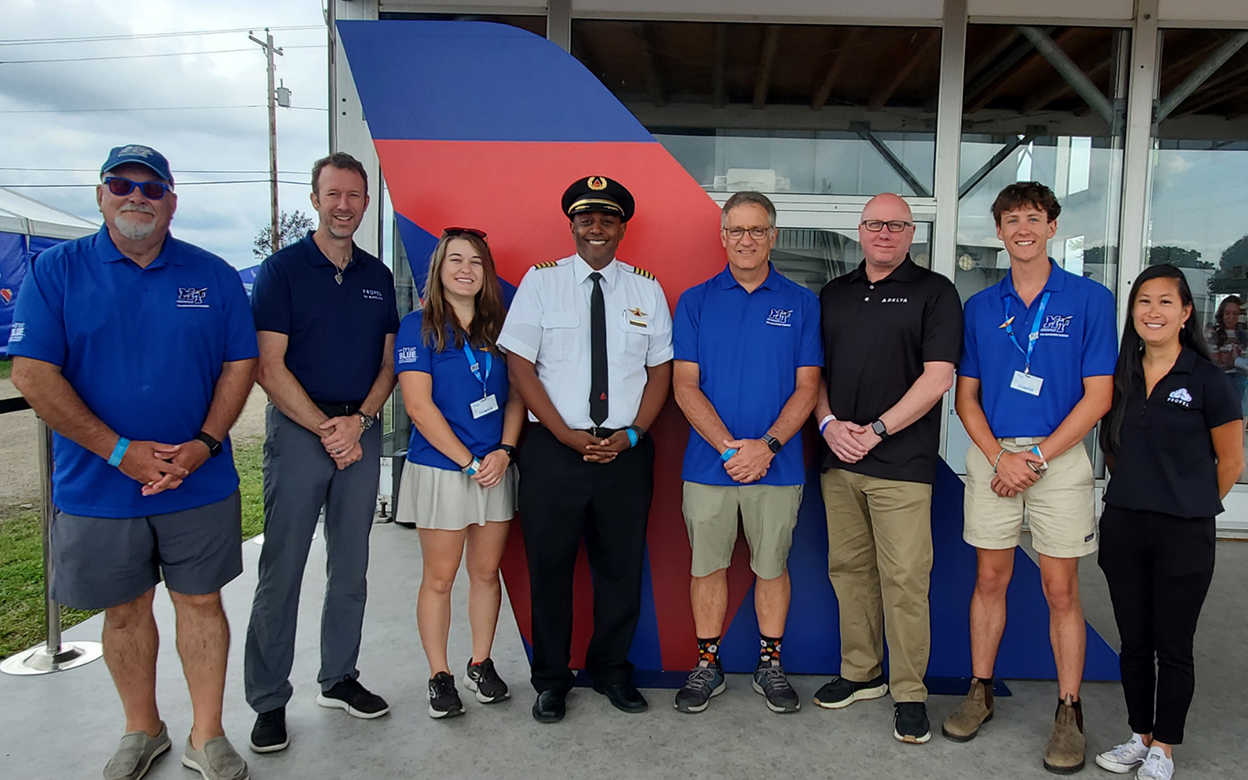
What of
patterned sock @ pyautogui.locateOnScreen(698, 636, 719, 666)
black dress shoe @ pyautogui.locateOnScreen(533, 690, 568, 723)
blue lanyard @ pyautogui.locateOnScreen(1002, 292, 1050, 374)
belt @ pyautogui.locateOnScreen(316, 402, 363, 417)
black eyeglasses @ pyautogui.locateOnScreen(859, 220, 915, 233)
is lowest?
black dress shoe @ pyautogui.locateOnScreen(533, 690, 568, 723)

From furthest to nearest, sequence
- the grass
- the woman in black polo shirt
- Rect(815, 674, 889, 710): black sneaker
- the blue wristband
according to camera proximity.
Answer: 1. the grass
2. Rect(815, 674, 889, 710): black sneaker
3. the woman in black polo shirt
4. the blue wristband

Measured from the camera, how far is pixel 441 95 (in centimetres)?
269

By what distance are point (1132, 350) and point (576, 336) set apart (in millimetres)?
1635

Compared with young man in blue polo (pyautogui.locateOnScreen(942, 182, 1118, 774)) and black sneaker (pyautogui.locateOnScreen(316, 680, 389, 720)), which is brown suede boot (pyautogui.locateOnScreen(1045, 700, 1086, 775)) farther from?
black sneaker (pyautogui.locateOnScreen(316, 680, 389, 720))

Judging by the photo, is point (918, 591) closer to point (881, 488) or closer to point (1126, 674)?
point (881, 488)

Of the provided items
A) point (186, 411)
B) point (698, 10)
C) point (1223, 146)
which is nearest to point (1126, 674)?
point (186, 411)

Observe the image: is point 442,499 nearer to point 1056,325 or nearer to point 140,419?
point 140,419

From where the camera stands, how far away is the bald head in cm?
235

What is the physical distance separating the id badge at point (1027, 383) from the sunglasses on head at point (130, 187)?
8.15 feet

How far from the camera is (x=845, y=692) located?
2531 millimetres

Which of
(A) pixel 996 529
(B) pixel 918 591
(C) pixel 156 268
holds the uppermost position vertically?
(C) pixel 156 268

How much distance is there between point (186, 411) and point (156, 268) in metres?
0.39

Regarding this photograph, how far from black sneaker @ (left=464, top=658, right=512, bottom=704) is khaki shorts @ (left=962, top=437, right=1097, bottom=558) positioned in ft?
5.39

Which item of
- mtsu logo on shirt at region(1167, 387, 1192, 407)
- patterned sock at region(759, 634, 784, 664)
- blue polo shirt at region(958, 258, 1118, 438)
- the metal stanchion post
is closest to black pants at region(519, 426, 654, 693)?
patterned sock at region(759, 634, 784, 664)
